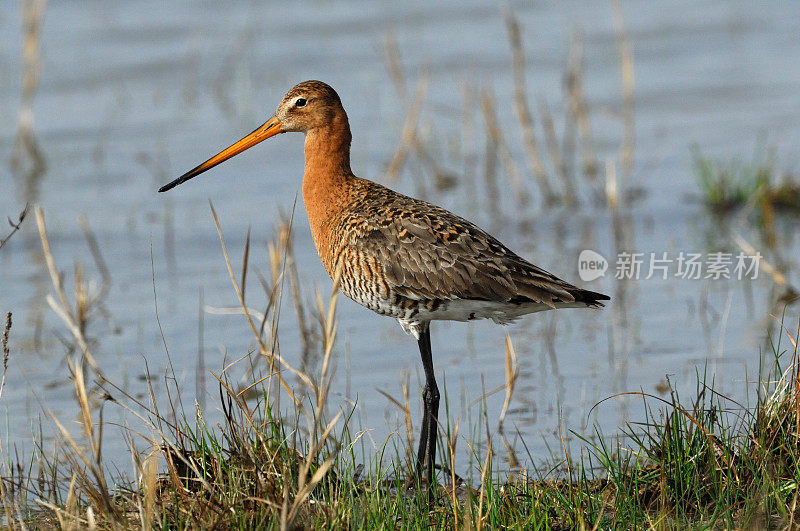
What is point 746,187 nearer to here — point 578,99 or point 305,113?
point 578,99

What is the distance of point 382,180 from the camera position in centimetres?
1081

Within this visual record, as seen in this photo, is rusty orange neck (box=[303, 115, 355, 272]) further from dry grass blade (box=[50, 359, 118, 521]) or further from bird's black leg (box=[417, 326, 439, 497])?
dry grass blade (box=[50, 359, 118, 521])

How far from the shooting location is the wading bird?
5.72 m

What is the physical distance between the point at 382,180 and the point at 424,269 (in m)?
5.15

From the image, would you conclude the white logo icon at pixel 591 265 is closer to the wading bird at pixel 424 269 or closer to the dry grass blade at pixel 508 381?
the dry grass blade at pixel 508 381

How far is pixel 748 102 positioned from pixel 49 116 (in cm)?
718

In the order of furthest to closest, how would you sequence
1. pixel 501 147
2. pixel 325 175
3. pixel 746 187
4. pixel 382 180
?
pixel 382 180
pixel 501 147
pixel 746 187
pixel 325 175

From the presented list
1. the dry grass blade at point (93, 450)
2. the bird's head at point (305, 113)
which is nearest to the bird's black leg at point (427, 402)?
the bird's head at point (305, 113)

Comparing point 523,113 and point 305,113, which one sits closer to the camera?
point 305,113

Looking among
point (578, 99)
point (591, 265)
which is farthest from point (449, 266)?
point (578, 99)

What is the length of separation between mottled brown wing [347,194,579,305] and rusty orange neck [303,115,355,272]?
35cm

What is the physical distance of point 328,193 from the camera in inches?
248

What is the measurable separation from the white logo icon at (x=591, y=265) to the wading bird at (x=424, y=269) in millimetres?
2867

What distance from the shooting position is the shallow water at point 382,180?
720 cm
